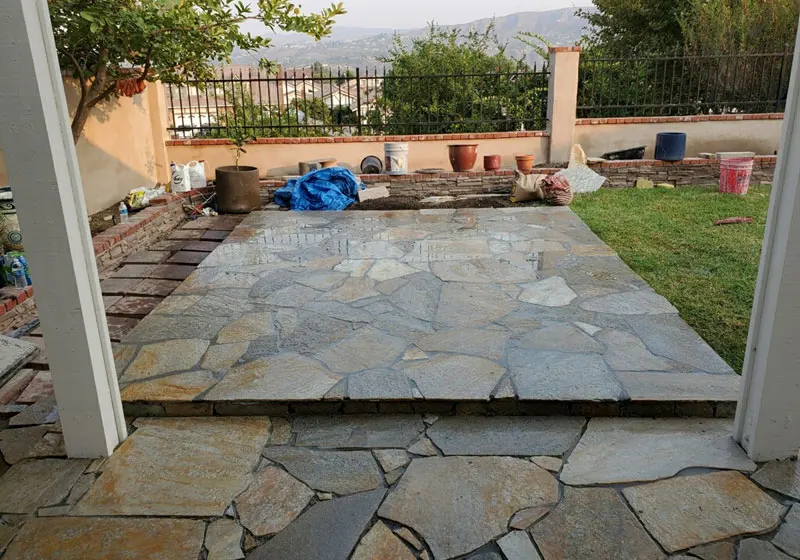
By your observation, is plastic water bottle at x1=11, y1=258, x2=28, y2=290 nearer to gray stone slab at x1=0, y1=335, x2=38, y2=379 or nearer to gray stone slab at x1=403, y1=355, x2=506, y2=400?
gray stone slab at x1=0, y1=335, x2=38, y2=379

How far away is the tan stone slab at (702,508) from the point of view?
224 centimetres

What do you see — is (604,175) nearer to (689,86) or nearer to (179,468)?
(689,86)

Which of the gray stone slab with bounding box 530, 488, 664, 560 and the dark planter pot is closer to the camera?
the gray stone slab with bounding box 530, 488, 664, 560

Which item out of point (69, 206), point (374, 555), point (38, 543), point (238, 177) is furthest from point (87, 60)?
point (374, 555)

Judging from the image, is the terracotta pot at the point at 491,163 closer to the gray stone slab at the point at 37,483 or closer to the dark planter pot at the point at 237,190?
the dark planter pot at the point at 237,190

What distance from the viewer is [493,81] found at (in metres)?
10.5

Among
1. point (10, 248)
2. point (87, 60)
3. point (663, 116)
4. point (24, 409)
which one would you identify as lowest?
point (24, 409)

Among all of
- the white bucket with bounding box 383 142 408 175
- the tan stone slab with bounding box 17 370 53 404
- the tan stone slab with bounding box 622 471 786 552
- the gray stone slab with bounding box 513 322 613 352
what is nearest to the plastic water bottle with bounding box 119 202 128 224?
the tan stone slab with bounding box 17 370 53 404

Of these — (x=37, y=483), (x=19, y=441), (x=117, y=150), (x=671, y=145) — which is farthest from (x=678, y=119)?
(x=37, y=483)

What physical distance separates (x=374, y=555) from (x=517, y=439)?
97 centimetres

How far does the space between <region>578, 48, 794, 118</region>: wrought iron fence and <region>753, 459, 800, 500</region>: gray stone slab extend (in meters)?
8.18

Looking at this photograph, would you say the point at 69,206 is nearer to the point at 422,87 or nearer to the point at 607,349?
the point at 607,349

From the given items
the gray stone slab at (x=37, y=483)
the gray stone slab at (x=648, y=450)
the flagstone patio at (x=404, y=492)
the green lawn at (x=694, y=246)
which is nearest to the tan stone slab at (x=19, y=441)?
the flagstone patio at (x=404, y=492)

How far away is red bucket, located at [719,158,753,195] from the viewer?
8.19 m
